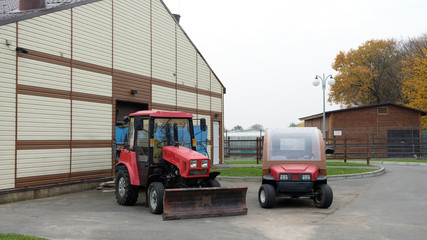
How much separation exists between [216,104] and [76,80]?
1108 centimetres

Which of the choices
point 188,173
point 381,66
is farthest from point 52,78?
point 381,66

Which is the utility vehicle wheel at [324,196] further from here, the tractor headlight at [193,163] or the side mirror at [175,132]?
the side mirror at [175,132]

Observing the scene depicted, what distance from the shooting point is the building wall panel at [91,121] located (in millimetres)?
14172

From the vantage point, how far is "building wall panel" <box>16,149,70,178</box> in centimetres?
1212

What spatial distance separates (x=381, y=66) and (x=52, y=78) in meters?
42.5

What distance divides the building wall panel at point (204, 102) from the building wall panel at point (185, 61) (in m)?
0.85

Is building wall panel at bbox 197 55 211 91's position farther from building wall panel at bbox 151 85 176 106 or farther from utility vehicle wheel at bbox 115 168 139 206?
utility vehicle wheel at bbox 115 168 139 206

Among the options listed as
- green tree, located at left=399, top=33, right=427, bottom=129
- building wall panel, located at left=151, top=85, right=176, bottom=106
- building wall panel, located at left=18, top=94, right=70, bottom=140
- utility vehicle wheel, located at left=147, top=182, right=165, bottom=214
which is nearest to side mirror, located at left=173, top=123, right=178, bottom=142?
utility vehicle wheel, located at left=147, top=182, right=165, bottom=214

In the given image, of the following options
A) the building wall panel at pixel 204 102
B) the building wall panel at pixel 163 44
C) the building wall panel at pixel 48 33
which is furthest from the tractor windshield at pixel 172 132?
the building wall panel at pixel 204 102

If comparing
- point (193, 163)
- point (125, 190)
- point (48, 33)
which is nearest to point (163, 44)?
point (48, 33)

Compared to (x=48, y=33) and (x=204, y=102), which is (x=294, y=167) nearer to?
(x=48, y=33)

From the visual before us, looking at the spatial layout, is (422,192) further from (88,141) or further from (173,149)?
(88,141)

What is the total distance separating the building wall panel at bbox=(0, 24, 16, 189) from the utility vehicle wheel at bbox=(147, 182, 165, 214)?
4.41m

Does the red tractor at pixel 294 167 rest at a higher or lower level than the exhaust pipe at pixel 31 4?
lower
